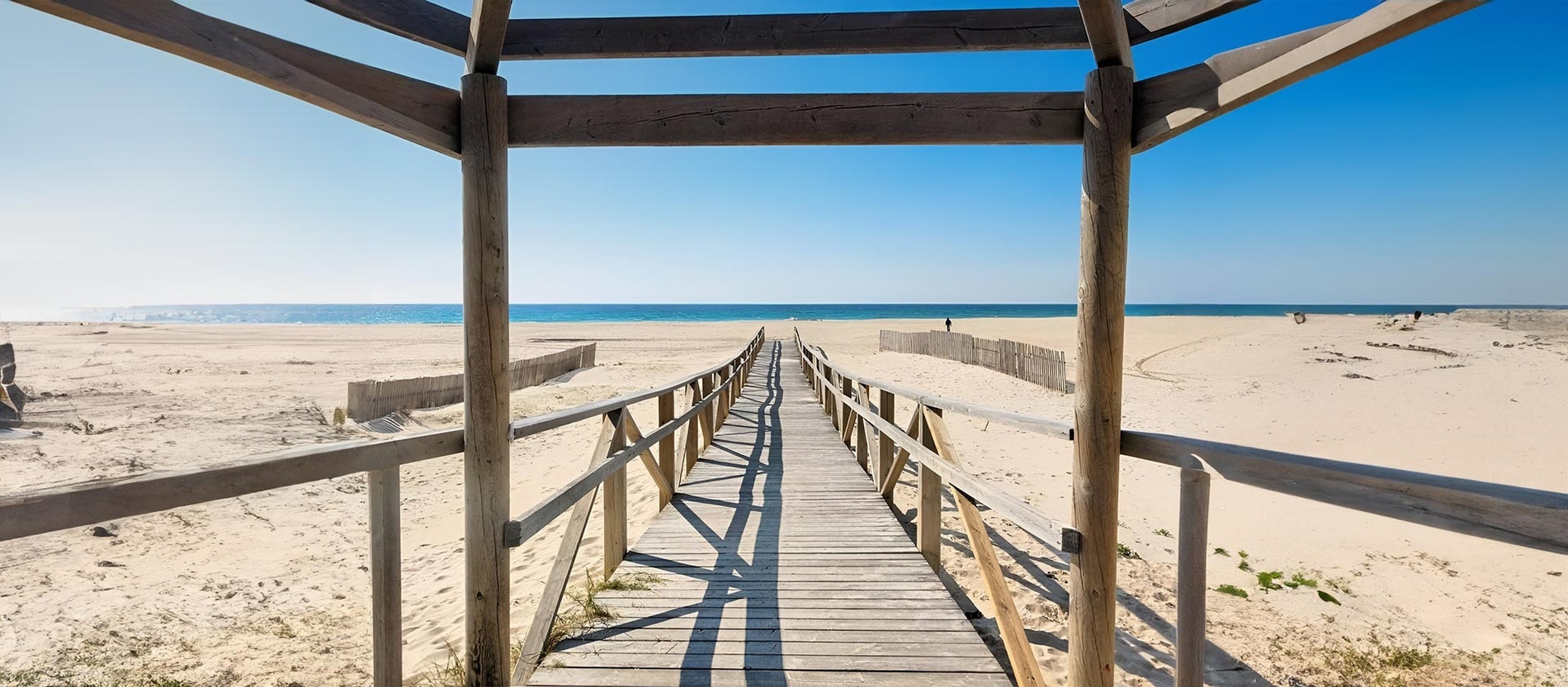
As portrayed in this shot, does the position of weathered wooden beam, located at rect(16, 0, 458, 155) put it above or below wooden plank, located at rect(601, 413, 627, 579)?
above

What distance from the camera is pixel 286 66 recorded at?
195 centimetres

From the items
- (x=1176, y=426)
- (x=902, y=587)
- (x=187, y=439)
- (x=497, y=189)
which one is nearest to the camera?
(x=497, y=189)

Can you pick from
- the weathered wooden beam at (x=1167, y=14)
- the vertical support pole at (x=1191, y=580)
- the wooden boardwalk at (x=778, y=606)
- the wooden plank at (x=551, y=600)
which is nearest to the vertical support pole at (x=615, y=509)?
the wooden boardwalk at (x=778, y=606)

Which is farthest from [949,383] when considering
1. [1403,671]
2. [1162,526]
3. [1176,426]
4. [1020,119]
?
[1020,119]

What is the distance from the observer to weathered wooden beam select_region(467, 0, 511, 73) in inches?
94.7

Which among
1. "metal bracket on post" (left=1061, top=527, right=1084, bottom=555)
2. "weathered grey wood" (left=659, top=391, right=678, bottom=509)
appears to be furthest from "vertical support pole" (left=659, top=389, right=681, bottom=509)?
"metal bracket on post" (left=1061, top=527, right=1084, bottom=555)

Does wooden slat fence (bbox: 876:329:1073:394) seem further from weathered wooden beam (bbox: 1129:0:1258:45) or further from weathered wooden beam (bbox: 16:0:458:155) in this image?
weathered wooden beam (bbox: 16:0:458:155)

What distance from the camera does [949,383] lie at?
1633 cm

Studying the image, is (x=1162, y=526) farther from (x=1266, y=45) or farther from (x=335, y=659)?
(x=335, y=659)

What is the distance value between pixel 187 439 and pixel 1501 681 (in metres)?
13.5

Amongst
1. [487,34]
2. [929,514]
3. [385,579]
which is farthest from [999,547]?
[487,34]

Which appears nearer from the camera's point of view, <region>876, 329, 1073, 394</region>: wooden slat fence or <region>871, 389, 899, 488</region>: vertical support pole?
<region>871, 389, 899, 488</region>: vertical support pole

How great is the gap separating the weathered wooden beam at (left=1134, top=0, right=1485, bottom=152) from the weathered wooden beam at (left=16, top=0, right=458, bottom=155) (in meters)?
2.74

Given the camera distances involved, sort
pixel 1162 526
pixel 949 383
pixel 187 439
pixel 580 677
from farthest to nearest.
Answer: pixel 949 383 < pixel 187 439 < pixel 1162 526 < pixel 580 677
